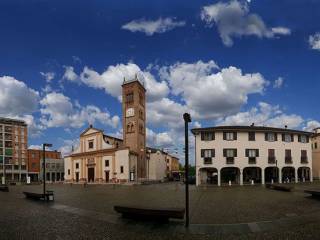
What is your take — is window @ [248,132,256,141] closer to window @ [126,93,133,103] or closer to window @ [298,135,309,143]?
window @ [298,135,309,143]

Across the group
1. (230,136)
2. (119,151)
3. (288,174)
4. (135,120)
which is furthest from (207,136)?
(135,120)

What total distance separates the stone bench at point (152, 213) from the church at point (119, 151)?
55131 mm

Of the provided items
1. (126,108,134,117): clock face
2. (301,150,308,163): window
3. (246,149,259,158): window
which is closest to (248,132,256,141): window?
(246,149,259,158): window

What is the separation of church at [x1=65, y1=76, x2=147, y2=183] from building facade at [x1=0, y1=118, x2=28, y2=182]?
3315 cm

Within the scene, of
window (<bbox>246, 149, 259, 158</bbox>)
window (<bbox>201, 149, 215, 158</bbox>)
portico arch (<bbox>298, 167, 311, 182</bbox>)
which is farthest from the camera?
portico arch (<bbox>298, 167, 311, 182</bbox>)

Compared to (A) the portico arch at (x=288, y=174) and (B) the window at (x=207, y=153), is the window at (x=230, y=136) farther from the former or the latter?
(A) the portico arch at (x=288, y=174)

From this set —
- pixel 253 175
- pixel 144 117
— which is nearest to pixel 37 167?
pixel 144 117

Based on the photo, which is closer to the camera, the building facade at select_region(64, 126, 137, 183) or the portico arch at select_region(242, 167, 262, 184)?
the portico arch at select_region(242, 167, 262, 184)

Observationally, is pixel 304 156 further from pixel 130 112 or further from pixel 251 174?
pixel 130 112

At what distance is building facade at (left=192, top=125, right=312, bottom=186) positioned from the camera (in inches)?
1980

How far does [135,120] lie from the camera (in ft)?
242

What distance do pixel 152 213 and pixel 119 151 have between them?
5836 cm

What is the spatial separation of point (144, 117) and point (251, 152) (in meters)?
34.2

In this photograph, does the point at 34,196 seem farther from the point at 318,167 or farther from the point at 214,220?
the point at 318,167
